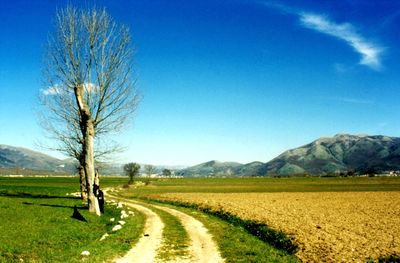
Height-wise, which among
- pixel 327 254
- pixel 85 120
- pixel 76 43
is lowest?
pixel 327 254

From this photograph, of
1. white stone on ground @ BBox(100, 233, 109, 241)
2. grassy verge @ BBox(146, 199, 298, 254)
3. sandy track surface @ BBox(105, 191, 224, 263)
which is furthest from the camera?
white stone on ground @ BBox(100, 233, 109, 241)

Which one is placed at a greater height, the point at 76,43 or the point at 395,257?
the point at 76,43

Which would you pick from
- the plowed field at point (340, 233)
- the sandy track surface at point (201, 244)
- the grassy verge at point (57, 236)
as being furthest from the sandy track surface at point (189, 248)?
the plowed field at point (340, 233)

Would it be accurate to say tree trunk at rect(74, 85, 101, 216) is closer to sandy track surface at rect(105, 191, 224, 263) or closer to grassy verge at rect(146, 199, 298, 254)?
sandy track surface at rect(105, 191, 224, 263)

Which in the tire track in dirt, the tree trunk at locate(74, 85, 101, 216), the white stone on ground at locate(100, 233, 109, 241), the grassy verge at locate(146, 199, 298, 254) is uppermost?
the tree trunk at locate(74, 85, 101, 216)

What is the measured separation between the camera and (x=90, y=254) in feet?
62.5

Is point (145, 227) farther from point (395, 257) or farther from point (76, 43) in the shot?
point (76, 43)

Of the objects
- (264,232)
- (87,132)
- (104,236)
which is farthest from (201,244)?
(87,132)

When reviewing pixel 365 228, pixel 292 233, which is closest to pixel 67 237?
pixel 292 233

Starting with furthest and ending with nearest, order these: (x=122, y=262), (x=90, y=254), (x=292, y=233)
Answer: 1. (x=292, y=233)
2. (x=90, y=254)
3. (x=122, y=262)

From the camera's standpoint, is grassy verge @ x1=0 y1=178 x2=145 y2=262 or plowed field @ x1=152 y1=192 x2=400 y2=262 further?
plowed field @ x1=152 y1=192 x2=400 y2=262

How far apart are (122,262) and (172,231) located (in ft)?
33.7

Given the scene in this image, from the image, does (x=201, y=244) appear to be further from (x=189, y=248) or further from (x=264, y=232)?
(x=264, y=232)

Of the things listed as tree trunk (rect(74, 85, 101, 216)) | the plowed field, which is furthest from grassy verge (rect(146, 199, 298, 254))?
tree trunk (rect(74, 85, 101, 216))
